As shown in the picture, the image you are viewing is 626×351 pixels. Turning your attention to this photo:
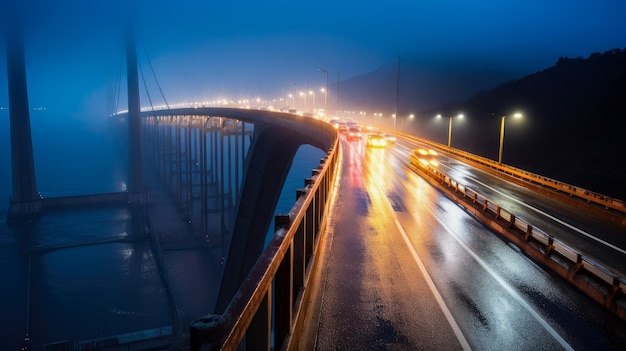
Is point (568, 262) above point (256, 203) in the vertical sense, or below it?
above

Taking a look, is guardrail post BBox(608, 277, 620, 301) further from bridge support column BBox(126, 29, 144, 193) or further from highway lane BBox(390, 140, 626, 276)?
bridge support column BBox(126, 29, 144, 193)

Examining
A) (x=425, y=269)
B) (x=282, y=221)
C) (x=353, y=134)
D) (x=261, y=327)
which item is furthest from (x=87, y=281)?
(x=261, y=327)

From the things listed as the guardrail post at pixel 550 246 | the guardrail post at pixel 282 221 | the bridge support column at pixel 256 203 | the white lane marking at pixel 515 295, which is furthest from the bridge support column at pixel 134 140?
the guardrail post at pixel 282 221

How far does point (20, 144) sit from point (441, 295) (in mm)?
83943

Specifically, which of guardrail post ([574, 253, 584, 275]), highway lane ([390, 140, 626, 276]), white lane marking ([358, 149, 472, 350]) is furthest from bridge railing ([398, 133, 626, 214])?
white lane marking ([358, 149, 472, 350])

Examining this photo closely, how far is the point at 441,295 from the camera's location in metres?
9.76

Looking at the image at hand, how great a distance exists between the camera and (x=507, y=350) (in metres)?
7.42

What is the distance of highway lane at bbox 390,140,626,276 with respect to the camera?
47.7 ft

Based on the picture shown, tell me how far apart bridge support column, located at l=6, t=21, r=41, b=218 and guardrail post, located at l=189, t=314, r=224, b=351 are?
83.6 metres

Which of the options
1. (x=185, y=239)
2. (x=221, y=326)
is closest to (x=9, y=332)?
(x=185, y=239)

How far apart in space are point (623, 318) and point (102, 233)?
72.6m

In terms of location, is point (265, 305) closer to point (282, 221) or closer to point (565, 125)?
point (282, 221)

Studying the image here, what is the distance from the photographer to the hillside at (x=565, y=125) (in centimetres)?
5297

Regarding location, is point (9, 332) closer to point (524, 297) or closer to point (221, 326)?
point (524, 297)
